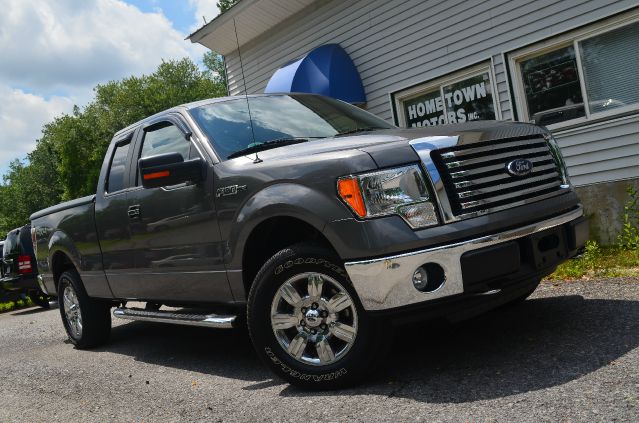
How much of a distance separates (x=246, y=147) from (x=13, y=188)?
98308mm

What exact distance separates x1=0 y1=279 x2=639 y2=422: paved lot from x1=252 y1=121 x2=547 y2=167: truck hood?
1.28 m

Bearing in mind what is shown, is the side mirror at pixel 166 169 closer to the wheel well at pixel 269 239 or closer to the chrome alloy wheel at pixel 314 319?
the wheel well at pixel 269 239

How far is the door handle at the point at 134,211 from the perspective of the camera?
5220 mm

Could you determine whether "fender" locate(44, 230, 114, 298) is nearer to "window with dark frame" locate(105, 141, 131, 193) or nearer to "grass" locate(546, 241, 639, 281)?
"window with dark frame" locate(105, 141, 131, 193)

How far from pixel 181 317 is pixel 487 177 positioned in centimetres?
246

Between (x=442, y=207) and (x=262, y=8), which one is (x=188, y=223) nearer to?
(x=442, y=207)

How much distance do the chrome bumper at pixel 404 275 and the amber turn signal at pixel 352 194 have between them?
0.29 metres

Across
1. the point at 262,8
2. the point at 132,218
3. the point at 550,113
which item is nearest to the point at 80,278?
the point at 132,218

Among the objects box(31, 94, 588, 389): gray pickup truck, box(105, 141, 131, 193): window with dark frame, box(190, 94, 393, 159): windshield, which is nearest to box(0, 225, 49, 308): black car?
box(105, 141, 131, 193): window with dark frame

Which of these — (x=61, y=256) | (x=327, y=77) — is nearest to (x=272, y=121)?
(x=61, y=256)

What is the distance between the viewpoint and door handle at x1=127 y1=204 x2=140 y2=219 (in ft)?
17.1

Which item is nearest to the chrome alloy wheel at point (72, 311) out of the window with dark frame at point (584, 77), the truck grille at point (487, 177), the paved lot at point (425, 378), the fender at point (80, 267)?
the fender at point (80, 267)

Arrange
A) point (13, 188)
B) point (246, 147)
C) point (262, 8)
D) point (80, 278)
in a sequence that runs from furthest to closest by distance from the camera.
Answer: point (13, 188), point (262, 8), point (80, 278), point (246, 147)

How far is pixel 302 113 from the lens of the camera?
16.5ft
